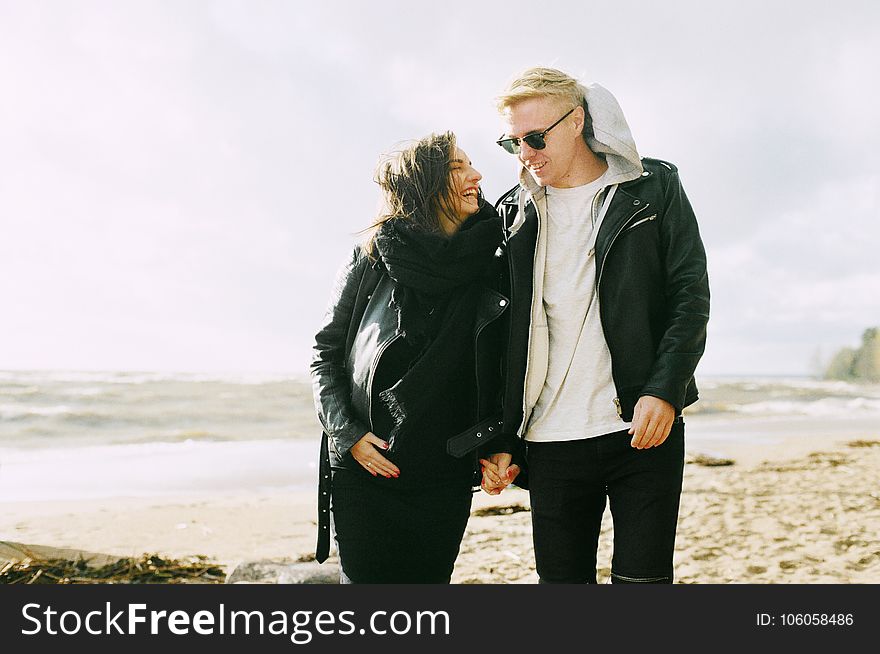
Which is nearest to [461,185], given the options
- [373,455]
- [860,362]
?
[373,455]

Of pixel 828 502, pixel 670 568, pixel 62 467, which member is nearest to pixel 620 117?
pixel 670 568

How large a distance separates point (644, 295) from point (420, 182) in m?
0.74

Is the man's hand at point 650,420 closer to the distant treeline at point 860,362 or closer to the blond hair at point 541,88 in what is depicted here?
the blond hair at point 541,88

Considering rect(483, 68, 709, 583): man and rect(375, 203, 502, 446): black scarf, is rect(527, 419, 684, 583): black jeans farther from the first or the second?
rect(375, 203, 502, 446): black scarf

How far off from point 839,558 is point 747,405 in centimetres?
1532

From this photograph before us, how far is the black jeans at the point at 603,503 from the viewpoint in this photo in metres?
2.05

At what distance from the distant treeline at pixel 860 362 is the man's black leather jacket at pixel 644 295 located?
26.7 meters

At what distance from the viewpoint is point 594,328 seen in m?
2.15

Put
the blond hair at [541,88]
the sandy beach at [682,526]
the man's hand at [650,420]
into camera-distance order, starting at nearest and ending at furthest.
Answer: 1. the man's hand at [650,420]
2. the blond hair at [541,88]
3. the sandy beach at [682,526]

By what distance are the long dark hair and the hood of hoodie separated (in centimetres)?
25

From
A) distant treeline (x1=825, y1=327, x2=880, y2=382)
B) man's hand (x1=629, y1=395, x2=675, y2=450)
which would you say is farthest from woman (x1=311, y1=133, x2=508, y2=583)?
distant treeline (x1=825, y1=327, x2=880, y2=382)

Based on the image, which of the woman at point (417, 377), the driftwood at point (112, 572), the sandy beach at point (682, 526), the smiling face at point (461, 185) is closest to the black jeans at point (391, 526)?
the woman at point (417, 377)

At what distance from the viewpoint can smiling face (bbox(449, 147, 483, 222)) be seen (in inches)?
90.1

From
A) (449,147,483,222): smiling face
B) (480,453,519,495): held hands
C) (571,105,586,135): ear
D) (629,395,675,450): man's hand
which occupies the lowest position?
(480,453,519,495): held hands
